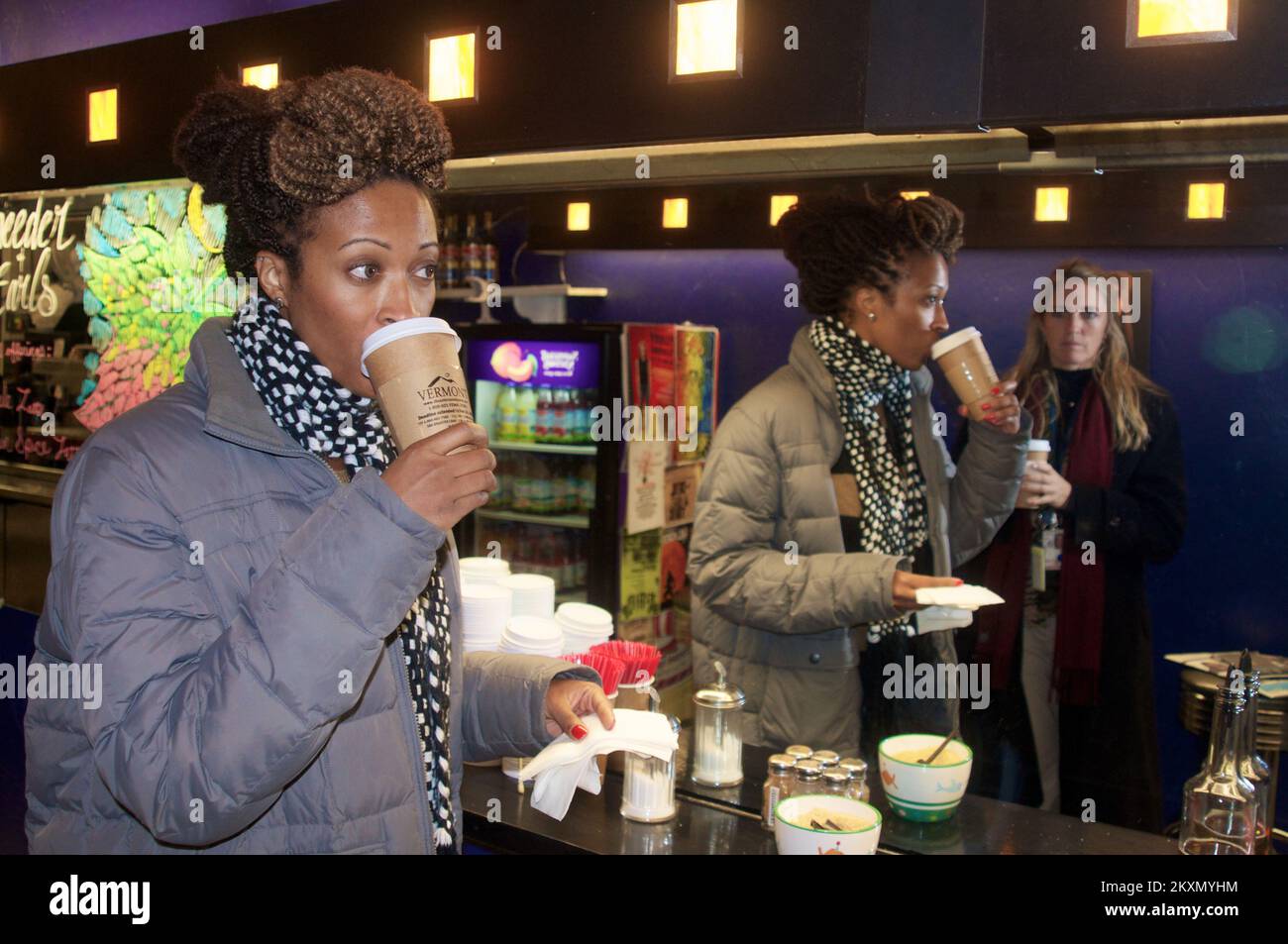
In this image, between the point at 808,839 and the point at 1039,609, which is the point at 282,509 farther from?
the point at 1039,609

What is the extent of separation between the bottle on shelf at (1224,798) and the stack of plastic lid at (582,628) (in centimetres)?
121

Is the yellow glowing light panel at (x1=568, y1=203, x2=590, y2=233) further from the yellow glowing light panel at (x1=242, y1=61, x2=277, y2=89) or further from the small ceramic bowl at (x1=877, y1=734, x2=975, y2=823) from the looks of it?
the small ceramic bowl at (x1=877, y1=734, x2=975, y2=823)

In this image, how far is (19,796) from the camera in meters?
4.12

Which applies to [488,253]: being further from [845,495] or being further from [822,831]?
[822,831]

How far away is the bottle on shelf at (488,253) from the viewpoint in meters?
5.44

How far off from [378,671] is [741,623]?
1.50 m

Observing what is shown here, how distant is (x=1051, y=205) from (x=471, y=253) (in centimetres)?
331

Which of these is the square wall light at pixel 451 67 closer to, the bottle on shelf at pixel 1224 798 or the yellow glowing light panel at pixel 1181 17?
the yellow glowing light panel at pixel 1181 17

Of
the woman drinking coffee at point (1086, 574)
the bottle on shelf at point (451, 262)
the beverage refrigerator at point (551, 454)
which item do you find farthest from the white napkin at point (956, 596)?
the bottle on shelf at point (451, 262)

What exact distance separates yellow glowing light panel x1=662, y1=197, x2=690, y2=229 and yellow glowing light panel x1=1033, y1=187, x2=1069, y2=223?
1.40m

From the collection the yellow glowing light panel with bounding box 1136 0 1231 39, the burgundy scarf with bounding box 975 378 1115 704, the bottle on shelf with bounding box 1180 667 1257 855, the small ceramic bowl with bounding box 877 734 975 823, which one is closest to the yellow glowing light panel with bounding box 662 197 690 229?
the burgundy scarf with bounding box 975 378 1115 704

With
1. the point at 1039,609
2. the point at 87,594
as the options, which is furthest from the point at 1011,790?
the point at 87,594

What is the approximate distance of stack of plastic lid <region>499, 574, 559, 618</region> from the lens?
2.54 meters
